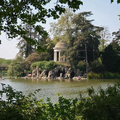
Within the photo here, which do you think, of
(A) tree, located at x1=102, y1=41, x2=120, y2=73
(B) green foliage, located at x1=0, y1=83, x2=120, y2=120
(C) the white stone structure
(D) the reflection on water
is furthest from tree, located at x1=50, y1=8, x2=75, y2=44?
(B) green foliage, located at x1=0, y1=83, x2=120, y2=120

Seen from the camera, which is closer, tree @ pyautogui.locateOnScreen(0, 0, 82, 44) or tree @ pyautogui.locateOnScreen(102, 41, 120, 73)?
tree @ pyautogui.locateOnScreen(0, 0, 82, 44)

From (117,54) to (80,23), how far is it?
671 cm

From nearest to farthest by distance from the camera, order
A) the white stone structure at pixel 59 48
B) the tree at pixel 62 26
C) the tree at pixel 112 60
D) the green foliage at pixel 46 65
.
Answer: the tree at pixel 112 60, the green foliage at pixel 46 65, the white stone structure at pixel 59 48, the tree at pixel 62 26

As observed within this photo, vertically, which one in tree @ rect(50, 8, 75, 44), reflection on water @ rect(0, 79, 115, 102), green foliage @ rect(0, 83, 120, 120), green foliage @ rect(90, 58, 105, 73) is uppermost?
tree @ rect(50, 8, 75, 44)

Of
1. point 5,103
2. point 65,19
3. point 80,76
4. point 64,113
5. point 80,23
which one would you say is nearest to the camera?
point 5,103

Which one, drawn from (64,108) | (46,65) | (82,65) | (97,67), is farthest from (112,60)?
(64,108)

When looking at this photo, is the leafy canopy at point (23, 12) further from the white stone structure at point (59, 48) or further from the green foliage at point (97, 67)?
the white stone structure at point (59, 48)

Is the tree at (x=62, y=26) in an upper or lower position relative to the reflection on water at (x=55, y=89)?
upper

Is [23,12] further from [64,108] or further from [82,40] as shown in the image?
[82,40]

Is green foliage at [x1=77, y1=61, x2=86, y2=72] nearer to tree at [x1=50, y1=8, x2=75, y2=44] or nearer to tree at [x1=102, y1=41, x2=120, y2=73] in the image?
tree at [x1=102, y1=41, x2=120, y2=73]

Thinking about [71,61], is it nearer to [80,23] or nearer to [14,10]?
[80,23]

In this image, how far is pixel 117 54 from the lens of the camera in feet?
111

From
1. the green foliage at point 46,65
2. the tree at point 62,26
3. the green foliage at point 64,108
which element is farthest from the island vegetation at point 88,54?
the green foliage at point 64,108

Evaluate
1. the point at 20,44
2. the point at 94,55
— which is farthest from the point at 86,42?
the point at 20,44
